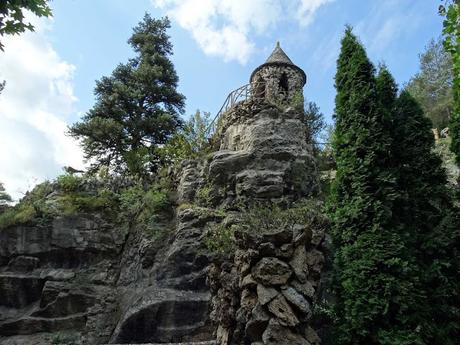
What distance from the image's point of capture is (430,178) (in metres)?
9.03

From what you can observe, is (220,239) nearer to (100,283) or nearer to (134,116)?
(100,283)


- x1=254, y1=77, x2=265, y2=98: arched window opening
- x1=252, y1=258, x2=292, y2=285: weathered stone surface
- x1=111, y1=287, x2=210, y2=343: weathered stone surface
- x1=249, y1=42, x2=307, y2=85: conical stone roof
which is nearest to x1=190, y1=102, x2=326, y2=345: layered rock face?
x1=252, y1=258, x2=292, y2=285: weathered stone surface

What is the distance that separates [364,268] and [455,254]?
Answer: 2522 mm

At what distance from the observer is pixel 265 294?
616 centimetres

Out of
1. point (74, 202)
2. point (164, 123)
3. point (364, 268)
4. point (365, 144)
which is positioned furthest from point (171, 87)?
point (364, 268)

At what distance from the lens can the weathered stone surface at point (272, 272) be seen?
6301 mm

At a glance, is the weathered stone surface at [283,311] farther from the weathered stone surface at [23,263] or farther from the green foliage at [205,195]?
the weathered stone surface at [23,263]

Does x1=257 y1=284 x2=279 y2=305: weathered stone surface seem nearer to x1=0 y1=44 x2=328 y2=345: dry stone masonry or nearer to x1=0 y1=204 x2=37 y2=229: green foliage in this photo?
x1=0 y1=44 x2=328 y2=345: dry stone masonry

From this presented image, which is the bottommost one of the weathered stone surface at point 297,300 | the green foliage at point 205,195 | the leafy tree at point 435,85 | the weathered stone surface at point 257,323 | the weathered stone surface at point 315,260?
the weathered stone surface at point 257,323

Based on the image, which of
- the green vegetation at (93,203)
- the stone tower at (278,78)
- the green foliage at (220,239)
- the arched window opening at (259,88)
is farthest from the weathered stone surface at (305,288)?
the stone tower at (278,78)

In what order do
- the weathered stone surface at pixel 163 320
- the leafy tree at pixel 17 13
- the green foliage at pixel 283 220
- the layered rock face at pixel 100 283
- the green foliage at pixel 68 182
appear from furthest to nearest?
1. the green foliage at pixel 68 182
2. the layered rock face at pixel 100 283
3. the weathered stone surface at pixel 163 320
4. the green foliage at pixel 283 220
5. the leafy tree at pixel 17 13

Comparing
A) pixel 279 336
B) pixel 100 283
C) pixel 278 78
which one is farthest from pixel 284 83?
pixel 279 336

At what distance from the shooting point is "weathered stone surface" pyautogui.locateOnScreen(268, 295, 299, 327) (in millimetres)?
5871

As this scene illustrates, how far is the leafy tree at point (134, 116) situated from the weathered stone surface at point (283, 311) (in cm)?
1083
